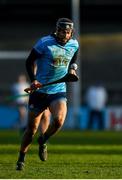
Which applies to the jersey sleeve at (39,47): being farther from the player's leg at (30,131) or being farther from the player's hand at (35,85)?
the player's leg at (30,131)

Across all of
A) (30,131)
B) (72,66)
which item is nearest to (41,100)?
(30,131)

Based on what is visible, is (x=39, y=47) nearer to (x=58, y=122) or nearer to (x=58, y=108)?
(x=58, y=108)

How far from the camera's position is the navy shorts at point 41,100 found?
13164mm

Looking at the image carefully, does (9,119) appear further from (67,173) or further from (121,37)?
(67,173)

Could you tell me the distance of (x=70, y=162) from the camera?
49.1ft

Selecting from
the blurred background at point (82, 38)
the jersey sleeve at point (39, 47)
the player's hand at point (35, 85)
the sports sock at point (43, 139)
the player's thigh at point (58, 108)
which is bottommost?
the blurred background at point (82, 38)

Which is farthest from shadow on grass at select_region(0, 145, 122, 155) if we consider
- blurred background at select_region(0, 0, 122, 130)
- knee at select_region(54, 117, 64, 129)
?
blurred background at select_region(0, 0, 122, 130)

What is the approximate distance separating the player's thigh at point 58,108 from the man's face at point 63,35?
893 millimetres

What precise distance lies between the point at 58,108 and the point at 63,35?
42.2 inches

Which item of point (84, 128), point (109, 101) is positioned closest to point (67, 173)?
point (84, 128)

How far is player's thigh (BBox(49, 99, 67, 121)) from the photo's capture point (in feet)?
43.2

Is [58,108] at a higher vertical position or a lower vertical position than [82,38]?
higher

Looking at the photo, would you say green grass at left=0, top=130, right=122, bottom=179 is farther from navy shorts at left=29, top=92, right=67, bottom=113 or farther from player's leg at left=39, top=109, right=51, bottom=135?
navy shorts at left=29, top=92, right=67, bottom=113

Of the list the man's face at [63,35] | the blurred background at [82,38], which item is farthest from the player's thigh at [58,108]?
the blurred background at [82,38]
